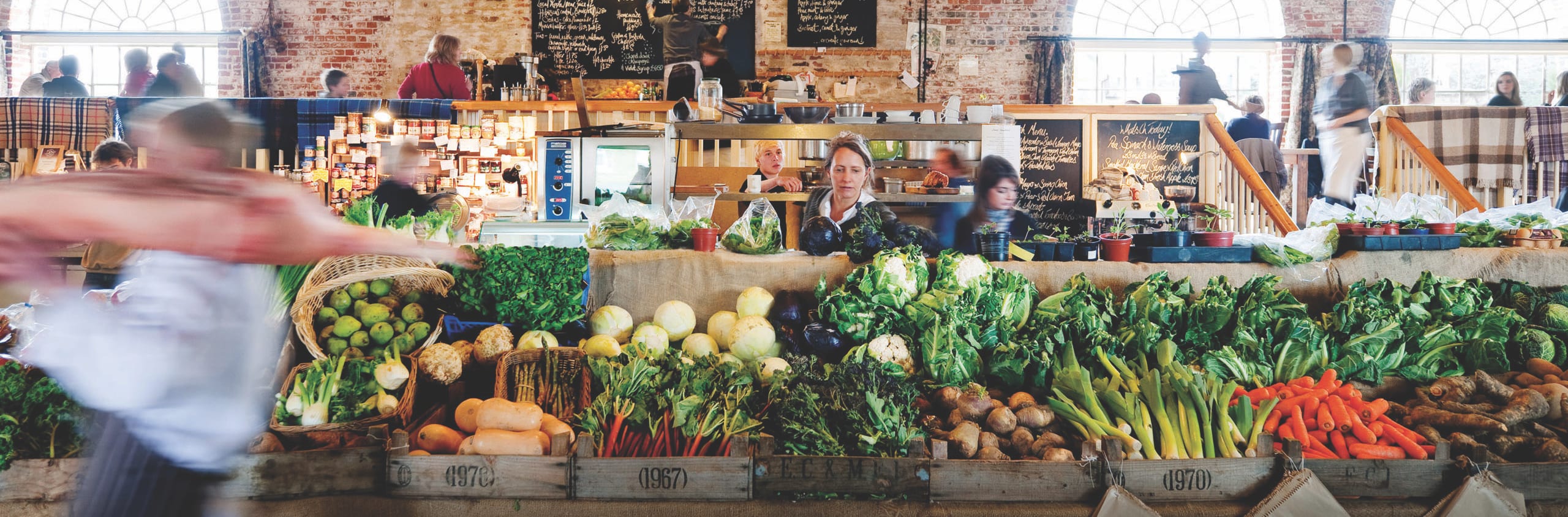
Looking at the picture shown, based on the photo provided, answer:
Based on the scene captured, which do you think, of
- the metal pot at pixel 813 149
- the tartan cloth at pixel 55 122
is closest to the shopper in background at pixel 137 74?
the tartan cloth at pixel 55 122

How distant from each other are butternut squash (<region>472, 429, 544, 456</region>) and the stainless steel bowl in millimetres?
3565

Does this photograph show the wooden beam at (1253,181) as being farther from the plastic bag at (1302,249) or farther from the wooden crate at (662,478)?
the wooden crate at (662,478)

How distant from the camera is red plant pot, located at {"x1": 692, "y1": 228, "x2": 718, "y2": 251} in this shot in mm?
3744

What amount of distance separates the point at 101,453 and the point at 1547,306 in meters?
4.52

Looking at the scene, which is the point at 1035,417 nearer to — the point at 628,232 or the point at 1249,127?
the point at 628,232

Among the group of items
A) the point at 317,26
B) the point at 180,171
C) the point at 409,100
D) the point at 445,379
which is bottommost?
the point at 445,379

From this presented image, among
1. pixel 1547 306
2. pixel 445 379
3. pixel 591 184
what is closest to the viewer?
pixel 445 379

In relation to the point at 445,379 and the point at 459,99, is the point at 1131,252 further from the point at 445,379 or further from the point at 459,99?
the point at 459,99

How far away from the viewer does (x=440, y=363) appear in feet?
9.82

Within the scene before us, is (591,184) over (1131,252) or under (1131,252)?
over

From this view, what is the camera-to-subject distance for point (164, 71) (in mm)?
7957

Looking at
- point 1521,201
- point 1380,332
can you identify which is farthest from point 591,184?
point 1521,201

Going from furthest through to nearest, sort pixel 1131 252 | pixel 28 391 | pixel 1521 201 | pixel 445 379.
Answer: pixel 1521 201 → pixel 1131 252 → pixel 445 379 → pixel 28 391

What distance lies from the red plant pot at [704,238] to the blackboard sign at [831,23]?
679 cm
